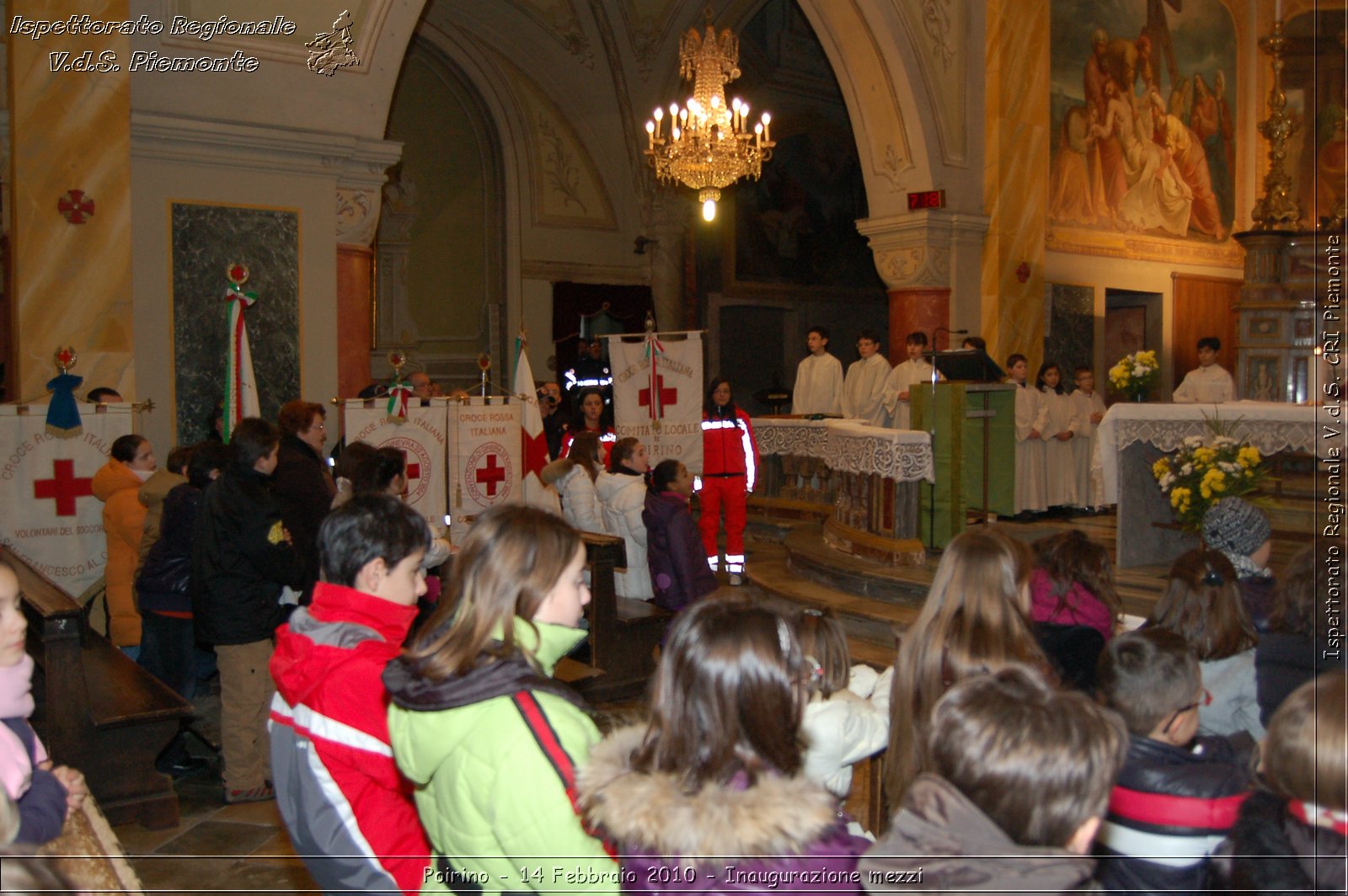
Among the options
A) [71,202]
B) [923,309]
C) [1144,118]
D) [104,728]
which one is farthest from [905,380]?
[104,728]

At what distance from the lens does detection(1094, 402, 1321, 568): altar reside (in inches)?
248

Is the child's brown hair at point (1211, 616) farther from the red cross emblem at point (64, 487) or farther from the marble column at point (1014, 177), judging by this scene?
the marble column at point (1014, 177)

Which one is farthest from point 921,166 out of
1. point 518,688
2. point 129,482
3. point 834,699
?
point 518,688

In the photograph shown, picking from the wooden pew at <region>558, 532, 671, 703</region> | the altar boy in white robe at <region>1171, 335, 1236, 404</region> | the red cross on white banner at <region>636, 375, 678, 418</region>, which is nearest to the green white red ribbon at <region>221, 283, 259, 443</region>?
the wooden pew at <region>558, 532, 671, 703</region>

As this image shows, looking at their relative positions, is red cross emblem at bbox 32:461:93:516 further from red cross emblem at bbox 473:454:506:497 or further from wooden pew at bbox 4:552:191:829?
red cross emblem at bbox 473:454:506:497

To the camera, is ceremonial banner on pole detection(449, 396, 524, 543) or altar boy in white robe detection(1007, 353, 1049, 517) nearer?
ceremonial banner on pole detection(449, 396, 524, 543)

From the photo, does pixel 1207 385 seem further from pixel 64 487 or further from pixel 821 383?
pixel 64 487

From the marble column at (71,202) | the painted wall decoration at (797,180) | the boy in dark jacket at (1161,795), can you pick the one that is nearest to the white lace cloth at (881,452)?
the marble column at (71,202)

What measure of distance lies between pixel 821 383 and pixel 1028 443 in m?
2.60

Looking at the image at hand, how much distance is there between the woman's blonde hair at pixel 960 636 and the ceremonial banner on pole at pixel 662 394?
623 centimetres

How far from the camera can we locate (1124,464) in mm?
6938

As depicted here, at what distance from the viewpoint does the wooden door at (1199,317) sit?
1468 centimetres

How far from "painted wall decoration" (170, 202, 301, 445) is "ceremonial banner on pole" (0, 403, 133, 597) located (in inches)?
48.7

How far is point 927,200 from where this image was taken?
459 inches
